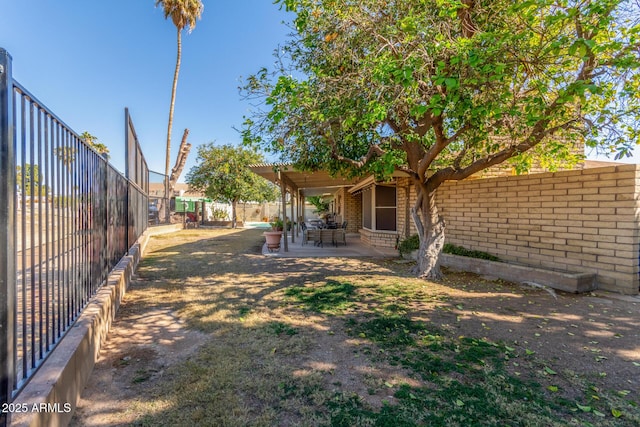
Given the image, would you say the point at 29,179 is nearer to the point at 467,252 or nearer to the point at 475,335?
the point at 475,335

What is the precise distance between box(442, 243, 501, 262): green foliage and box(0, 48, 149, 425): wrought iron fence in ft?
24.8

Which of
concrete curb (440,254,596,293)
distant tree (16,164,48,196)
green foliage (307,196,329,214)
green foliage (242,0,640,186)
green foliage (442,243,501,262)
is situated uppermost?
green foliage (242,0,640,186)

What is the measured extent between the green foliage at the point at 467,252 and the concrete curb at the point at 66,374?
24.4ft

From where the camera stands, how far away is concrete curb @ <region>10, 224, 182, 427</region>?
5.39 feet

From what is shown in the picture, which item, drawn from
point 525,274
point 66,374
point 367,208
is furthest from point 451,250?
point 66,374

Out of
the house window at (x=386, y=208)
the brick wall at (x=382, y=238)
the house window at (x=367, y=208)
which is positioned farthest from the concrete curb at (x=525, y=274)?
the house window at (x=367, y=208)

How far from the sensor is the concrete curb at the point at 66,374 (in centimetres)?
164

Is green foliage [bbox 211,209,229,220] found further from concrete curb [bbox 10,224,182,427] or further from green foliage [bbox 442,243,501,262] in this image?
concrete curb [bbox 10,224,182,427]

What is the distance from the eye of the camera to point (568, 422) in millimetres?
2107

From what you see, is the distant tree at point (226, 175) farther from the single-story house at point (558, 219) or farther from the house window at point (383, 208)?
the single-story house at point (558, 219)

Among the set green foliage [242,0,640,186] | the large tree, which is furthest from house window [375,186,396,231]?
green foliage [242,0,640,186]

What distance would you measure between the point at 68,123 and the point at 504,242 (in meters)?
8.14

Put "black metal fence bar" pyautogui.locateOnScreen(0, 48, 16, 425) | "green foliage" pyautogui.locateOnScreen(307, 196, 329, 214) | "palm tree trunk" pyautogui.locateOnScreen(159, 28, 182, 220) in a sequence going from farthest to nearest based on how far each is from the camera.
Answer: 1. "green foliage" pyautogui.locateOnScreen(307, 196, 329, 214)
2. "palm tree trunk" pyautogui.locateOnScreen(159, 28, 182, 220)
3. "black metal fence bar" pyautogui.locateOnScreen(0, 48, 16, 425)

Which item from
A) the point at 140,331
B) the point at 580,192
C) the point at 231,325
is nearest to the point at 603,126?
the point at 580,192
